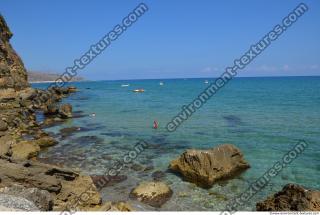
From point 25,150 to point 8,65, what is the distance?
51.3 meters

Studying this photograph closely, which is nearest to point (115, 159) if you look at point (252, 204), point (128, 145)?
point (128, 145)

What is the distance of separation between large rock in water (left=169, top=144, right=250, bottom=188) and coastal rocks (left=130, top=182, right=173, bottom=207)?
232 cm

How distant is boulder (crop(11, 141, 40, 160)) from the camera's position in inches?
871

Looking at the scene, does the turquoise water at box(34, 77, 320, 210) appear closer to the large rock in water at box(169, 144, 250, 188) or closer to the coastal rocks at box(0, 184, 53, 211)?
the large rock in water at box(169, 144, 250, 188)

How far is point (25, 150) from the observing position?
23.1 m

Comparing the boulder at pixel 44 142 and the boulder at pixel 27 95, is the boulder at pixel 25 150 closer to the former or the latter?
the boulder at pixel 44 142

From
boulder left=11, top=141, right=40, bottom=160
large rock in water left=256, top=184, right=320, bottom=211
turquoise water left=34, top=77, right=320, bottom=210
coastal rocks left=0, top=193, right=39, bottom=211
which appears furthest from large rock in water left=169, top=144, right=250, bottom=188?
boulder left=11, top=141, right=40, bottom=160

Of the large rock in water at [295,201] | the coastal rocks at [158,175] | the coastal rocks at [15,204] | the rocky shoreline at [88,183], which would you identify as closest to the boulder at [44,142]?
the rocky shoreline at [88,183]

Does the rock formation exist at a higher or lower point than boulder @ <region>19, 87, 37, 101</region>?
lower

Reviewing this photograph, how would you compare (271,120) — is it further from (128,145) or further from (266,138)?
(128,145)

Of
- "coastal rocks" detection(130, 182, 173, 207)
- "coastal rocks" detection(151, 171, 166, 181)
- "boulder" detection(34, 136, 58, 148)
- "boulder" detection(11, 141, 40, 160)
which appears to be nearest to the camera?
"coastal rocks" detection(130, 182, 173, 207)

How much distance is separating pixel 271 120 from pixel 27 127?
2767cm

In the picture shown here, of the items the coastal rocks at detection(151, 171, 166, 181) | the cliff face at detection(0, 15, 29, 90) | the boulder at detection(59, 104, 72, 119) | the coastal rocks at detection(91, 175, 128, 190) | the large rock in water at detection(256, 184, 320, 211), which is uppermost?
the cliff face at detection(0, 15, 29, 90)

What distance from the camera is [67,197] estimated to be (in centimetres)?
1395
